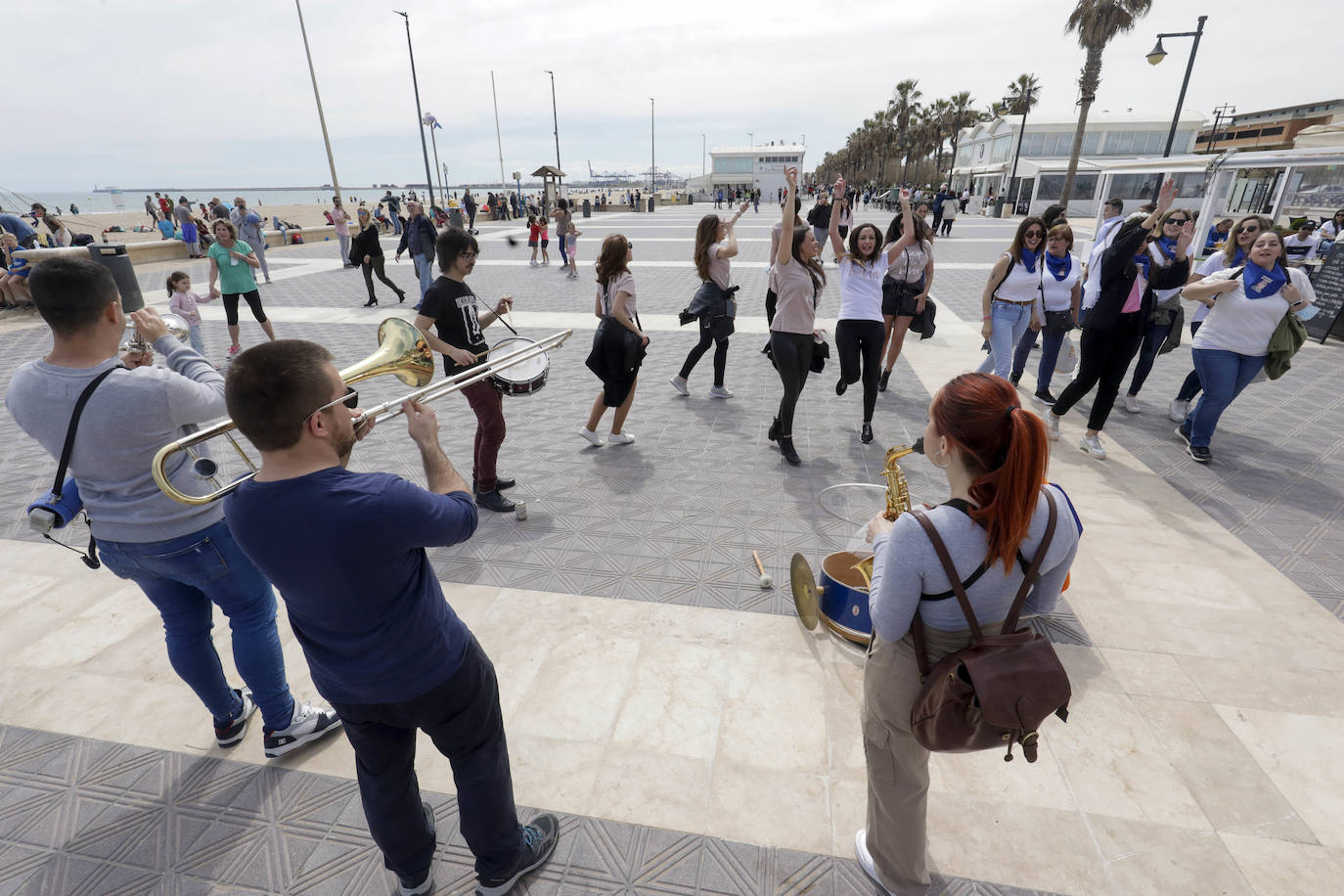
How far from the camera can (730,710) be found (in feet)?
9.82

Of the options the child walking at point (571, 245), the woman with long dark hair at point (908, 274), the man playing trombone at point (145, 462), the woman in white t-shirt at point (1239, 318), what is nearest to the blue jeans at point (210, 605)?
the man playing trombone at point (145, 462)

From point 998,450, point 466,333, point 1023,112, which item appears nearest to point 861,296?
point 466,333

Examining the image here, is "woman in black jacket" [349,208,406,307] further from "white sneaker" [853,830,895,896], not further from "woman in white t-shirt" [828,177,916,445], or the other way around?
"white sneaker" [853,830,895,896]

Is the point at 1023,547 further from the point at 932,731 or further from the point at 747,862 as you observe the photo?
the point at 747,862

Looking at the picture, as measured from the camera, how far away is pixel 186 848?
2.41 m

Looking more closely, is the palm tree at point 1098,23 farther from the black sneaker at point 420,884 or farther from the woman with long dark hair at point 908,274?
the black sneaker at point 420,884

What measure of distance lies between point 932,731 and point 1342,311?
484 inches

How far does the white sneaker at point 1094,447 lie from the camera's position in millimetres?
5725

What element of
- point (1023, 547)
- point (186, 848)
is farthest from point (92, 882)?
point (1023, 547)

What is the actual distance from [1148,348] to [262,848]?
8.64 metres

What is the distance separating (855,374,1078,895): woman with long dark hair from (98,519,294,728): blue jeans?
253 cm

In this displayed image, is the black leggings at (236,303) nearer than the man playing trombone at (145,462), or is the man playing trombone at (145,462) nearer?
the man playing trombone at (145,462)

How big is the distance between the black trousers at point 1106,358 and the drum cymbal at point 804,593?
12.9 feet

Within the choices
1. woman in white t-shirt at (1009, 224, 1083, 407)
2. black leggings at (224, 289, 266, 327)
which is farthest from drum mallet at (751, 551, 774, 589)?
black leggings at (224, 289, 266, 327)
